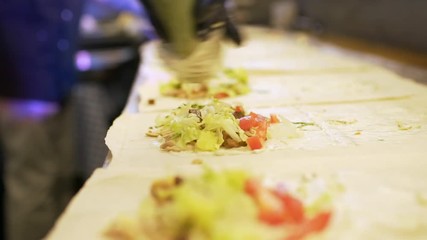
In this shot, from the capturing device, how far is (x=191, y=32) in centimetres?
175

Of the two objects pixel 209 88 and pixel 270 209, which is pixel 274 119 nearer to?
pixel 209 88

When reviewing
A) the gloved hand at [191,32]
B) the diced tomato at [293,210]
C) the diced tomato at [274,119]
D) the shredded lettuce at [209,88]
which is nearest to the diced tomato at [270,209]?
the diced tomato at [293,210]

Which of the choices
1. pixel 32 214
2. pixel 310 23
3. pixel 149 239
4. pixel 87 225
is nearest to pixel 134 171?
pixel 87 225

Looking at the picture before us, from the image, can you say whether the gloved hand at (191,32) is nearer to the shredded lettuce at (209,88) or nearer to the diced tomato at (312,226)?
the shredded lettuce at (209,88)

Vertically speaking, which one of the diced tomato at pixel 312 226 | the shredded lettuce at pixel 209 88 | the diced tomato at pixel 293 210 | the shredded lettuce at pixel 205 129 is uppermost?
the shredded lettuce at pixel 209 88

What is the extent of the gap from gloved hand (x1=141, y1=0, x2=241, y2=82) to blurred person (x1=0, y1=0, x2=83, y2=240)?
4.72ft

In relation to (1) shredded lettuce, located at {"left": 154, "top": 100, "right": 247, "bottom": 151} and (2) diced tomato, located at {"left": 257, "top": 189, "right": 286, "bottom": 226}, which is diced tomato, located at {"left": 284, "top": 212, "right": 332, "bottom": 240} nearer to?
(2) diced tomato, located at {"left": 257, "top": 189, "right": 286, "bottom": 226}

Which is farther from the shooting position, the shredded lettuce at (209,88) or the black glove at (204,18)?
the shredded lettuce at (209,88)

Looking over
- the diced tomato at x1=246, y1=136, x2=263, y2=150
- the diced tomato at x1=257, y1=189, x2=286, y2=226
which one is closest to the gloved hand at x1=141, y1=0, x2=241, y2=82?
the diced tomato at x1=246, y1=136, x2=263, y2=150

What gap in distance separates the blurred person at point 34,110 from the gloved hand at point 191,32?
1440 mm

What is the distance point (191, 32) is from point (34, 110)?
1703 mm

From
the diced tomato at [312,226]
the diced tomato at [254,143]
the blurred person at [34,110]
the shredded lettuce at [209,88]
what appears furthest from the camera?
the blurred person at [34,110]

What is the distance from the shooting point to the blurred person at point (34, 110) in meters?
2.97

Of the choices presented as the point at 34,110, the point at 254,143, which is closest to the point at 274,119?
the point at 254,143
